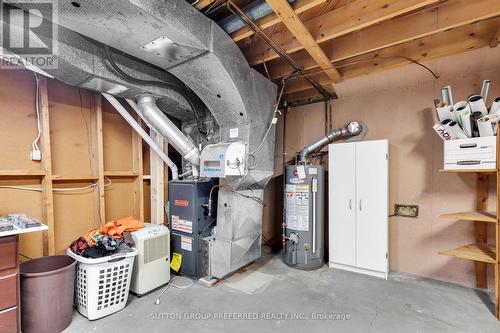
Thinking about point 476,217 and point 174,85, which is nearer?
point 476,217

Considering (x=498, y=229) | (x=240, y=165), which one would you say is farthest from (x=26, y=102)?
(x=498, y=229)

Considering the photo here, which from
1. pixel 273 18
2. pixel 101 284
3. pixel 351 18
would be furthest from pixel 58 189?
pixel 351 18

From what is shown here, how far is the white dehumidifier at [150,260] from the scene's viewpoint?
2332mm

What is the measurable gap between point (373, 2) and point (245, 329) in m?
2.73

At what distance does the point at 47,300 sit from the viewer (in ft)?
5.89

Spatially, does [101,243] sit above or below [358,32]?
below

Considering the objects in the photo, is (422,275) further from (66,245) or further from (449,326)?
(66,245)

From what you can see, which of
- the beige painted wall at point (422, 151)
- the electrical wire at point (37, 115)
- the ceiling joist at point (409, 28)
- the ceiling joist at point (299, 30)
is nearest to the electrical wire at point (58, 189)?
the electrical wire at point (37, 115)

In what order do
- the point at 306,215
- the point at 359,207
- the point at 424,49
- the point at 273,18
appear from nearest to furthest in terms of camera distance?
the point at 273,18, the point at 424,49, the point at 359,207, the point at 306,215

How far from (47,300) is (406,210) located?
3.53 meters

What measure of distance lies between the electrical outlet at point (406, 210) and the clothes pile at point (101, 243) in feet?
9.79

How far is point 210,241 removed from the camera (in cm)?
268

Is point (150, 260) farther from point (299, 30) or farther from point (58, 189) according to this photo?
point (299, 30)

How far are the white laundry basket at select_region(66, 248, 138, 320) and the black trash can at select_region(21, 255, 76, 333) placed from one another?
9 cm
